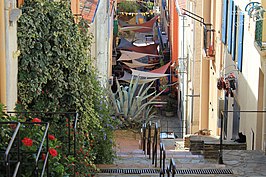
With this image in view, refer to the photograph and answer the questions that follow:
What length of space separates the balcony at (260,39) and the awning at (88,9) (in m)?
4.43

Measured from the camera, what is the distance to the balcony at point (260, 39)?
14.7 metres

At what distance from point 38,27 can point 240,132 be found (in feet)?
31.5

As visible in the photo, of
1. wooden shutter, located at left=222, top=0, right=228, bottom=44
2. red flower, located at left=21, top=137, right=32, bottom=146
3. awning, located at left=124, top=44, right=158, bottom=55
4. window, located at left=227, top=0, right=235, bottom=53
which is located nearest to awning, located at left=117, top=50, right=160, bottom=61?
awning, located at left=124, top=44, right=158, bottom=55

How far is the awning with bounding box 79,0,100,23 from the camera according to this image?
1758cm

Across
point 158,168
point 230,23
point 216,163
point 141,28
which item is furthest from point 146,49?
point 158,168

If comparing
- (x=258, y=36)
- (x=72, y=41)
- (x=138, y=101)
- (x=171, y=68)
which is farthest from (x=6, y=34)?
(x=171, y=68)

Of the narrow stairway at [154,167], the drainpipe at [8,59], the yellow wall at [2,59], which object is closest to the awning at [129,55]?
the narrow stairway at [154,167]

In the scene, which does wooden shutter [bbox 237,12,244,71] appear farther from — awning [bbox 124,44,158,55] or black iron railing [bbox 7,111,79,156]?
awning [bbox 124,44,158,55]

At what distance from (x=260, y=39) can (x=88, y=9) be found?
18.7 feet

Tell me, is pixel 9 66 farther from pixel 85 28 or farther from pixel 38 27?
pixel 85 28

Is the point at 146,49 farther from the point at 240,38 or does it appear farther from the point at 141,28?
the point at 240,38

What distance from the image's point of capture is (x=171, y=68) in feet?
121

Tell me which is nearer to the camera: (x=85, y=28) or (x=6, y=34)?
(x=6, y=34)

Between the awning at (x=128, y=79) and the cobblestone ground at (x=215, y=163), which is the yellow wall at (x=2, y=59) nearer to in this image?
the cobblestone ground at (x=215, y=163)
